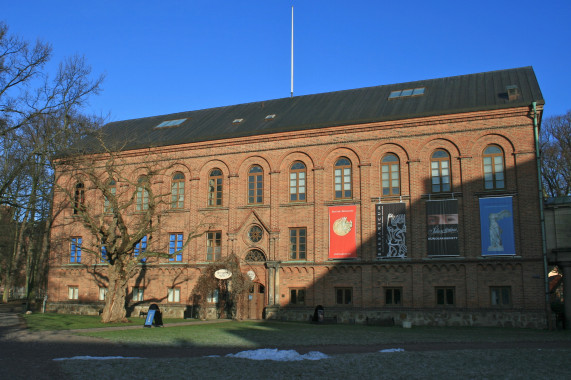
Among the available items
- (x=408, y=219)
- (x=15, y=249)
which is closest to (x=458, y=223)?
(x=408, y=219)

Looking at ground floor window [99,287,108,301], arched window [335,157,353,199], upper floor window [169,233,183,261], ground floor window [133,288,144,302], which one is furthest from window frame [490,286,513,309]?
ground floor window [99,287,108,301]

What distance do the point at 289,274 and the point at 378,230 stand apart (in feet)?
18.8

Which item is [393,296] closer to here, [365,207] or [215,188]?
[365,207]

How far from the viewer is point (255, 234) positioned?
3269 cm

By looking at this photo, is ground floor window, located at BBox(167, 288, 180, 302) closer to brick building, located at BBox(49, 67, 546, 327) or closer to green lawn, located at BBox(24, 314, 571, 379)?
brick building, located at BBox(49, 67, 546, 327)

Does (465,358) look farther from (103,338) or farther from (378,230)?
(378,230)

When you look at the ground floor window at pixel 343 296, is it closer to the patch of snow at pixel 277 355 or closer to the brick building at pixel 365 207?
the brick building at pixel 365 207

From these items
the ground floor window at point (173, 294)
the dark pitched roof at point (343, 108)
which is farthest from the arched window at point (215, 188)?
the ground floor window at point (173, 294)

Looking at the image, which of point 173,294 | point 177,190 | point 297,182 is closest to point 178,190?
point 177,190

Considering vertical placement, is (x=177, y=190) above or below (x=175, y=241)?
above

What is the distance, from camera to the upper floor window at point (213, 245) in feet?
110

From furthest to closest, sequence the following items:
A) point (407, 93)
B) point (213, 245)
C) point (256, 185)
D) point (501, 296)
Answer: point (213, 245) → point (407, 93) → point (256, 185) → point (501, 296)

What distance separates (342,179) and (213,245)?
9.10 metres

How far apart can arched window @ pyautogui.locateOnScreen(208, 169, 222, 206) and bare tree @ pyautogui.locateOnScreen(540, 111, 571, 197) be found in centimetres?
2805
